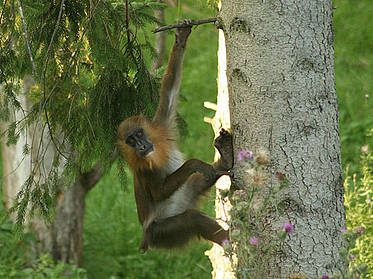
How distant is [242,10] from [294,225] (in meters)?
1.16

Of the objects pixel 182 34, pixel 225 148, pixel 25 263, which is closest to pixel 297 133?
pixel 225 148

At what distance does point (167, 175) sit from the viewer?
4.21 m

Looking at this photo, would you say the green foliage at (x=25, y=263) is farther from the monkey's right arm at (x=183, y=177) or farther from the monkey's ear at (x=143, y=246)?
the monkey's right arm at (x=183, y=177)

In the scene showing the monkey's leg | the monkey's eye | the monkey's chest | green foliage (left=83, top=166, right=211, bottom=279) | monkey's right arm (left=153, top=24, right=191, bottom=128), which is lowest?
green foliage (left=83, top=166, right=211, bottom=279)

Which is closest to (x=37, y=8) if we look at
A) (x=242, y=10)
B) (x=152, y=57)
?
(x=152, y=57)

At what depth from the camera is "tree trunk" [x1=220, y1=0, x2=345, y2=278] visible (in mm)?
2943

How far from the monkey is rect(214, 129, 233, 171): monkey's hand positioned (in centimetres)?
20

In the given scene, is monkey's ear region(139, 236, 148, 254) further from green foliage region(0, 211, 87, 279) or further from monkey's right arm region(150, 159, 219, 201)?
green foliage region(0, 211, 87, 279)

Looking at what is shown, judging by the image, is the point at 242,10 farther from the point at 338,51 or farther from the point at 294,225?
the point at 338,51

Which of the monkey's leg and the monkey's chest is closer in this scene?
the monkey's leg

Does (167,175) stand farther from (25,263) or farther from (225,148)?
(25,263)

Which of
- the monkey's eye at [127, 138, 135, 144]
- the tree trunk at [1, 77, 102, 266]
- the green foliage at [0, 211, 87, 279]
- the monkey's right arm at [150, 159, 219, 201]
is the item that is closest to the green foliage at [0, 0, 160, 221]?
the monkey's eye at [127, 138, 135, 144]

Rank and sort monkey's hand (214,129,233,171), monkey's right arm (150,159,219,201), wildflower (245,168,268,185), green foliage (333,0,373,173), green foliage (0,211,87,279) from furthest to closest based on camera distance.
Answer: green foliage (333,0,373,173) → green foliage (0,211,87,279) → monkey's right arm (150,159,219,201) → monkey's hand (214,129,233,171) → wildflower (245,168,268,185)

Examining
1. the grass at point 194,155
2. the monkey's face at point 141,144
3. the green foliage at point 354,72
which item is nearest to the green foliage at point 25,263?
the grass at point 194,155
